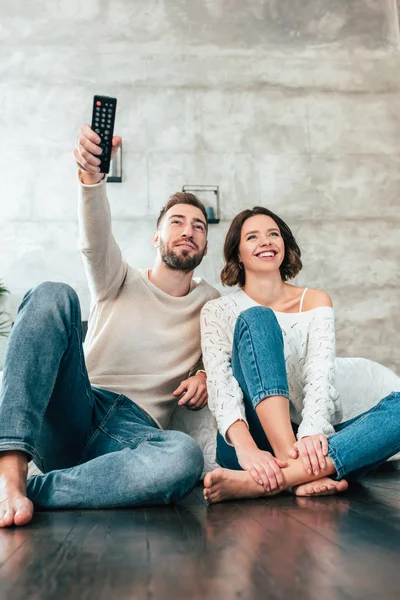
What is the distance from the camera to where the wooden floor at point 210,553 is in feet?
2.07

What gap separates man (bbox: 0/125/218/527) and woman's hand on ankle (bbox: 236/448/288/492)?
0.11m

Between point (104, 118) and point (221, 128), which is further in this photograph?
point (221, 128)

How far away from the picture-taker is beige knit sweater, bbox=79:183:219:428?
5.13 ft

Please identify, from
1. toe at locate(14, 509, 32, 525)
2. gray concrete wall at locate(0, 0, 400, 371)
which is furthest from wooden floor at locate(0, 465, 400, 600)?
gray concrete wall at locate(0, 0, 400, 371)

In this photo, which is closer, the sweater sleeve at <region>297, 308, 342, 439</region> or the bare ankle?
the bare ankle

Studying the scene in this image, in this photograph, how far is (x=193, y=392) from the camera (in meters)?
1.54

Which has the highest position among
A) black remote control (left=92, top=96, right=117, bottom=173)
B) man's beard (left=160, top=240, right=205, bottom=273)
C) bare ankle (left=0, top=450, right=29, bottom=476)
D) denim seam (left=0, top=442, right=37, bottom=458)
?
black remote control (left=92, top=96, right=117, bottom=173)

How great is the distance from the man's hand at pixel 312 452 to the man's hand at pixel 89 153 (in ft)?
2.77

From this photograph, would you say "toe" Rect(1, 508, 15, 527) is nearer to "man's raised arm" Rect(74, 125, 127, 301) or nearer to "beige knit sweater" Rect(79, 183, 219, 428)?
"beige knit sweater" Rect(79, 183, 219, 428)

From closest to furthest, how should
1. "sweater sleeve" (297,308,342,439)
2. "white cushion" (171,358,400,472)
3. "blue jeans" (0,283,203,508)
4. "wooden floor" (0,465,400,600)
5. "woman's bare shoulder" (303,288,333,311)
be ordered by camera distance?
"wooden floor" (0,465,400,600)
"blue jeans" (0,283,203,508)
"sweater sleeve" (297,308,342,439)
"woman's bare shoulder" (303,288,333,311)
"white cushion" (171,358,400,472)

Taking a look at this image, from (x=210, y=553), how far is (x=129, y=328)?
3.02 feet

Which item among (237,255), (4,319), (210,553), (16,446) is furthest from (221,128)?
(210,553)

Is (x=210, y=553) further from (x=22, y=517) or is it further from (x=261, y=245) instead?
(x=261, y=245)

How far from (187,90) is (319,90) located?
3.25 ft
